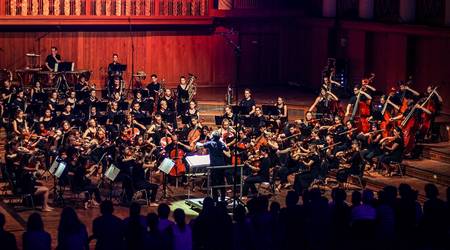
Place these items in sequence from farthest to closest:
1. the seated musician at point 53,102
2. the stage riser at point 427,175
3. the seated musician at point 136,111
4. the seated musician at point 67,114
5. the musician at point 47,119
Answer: the seated musician at point 136,111
the seated musician at point 53,102
the seated musician at point 67,114
the musician at point 47,119
the stage riser at point 427,175

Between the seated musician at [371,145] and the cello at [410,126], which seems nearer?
the seated musician at [371,145]

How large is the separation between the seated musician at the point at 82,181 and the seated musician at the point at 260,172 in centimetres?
322

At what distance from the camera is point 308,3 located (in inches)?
1371

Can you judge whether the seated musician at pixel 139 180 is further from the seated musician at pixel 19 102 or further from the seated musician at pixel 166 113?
the seated musician at pixel 19 102

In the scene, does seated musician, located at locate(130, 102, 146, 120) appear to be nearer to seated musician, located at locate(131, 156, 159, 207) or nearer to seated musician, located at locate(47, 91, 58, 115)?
seated musician, located at locate(47, 91, 58, 115)

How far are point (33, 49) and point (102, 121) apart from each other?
9255mm

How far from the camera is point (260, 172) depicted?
2159cm

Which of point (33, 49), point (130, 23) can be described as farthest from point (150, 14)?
point (33, 49)

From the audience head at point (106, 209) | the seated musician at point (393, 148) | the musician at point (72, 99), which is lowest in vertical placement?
the seated musician at point (393, 148)

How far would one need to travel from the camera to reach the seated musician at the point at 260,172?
70.3 ft

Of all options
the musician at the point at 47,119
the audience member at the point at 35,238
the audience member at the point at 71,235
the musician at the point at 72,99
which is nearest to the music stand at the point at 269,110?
the musician at the point at 72,99

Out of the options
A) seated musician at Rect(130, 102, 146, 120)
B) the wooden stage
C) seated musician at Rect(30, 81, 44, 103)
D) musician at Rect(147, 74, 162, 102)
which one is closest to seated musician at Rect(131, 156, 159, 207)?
the wooden stage

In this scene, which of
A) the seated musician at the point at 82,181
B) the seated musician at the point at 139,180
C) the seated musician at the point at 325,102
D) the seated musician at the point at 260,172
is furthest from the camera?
the seated musician at the point at 325,102

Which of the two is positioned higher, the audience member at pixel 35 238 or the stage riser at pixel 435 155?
the audience member at pixel 35 238
